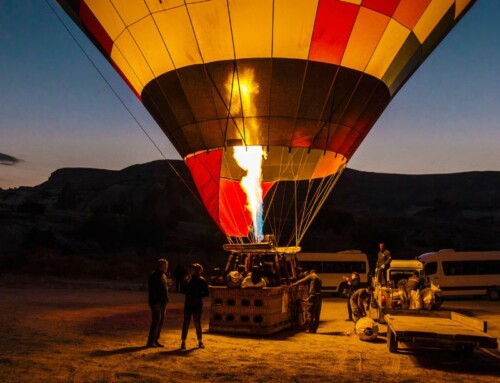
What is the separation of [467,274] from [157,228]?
105 ft

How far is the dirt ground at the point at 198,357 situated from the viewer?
5949mm

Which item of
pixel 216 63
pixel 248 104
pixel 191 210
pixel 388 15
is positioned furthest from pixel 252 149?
pixel 191 210

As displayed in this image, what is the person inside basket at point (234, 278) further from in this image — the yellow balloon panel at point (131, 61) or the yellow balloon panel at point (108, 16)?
the yellow balloon panel at point (108, 16)

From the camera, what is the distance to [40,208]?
51906 millimetres

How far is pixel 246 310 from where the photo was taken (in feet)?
30.3

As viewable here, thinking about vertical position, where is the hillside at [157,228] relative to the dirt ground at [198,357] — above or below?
above

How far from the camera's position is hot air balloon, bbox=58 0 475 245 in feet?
32.9

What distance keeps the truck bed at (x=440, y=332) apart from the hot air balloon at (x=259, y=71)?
2794mm

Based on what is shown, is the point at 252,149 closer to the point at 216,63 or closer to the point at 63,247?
the point at 216,63

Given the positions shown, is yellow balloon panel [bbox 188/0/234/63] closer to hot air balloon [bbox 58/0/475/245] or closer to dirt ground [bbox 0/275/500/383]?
hot air balloon [bbox 58/0/475/245]

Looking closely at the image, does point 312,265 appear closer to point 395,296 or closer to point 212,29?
point 395,296

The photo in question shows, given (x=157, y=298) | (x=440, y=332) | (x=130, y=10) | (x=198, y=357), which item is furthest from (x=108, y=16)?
(x=440, y=332)

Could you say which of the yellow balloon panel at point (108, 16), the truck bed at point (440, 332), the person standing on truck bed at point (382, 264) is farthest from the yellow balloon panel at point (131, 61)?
the person standing on truck bed at point (382, 264)

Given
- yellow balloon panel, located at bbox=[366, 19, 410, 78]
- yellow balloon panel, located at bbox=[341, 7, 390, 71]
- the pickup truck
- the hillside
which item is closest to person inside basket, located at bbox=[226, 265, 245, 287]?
the pickup truck
